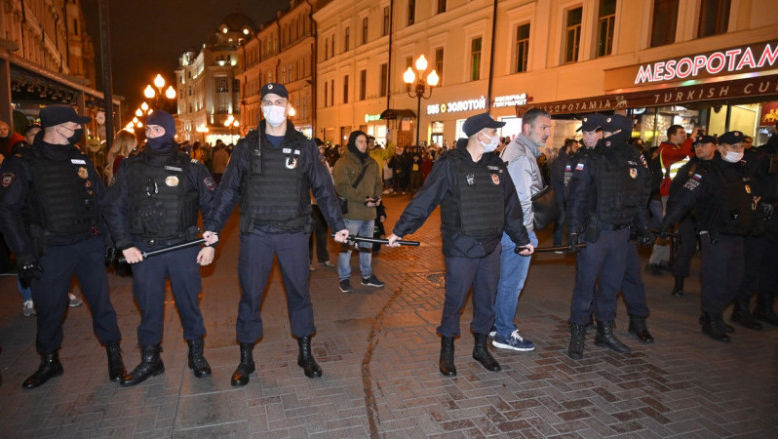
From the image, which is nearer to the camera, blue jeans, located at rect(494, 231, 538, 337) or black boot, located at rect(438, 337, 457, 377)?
black boot, located at rect(438, 337, 457, 377)

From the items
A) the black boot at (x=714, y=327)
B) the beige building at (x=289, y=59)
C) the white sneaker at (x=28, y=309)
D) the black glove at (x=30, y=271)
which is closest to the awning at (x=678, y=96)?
the black boot at (x=714, y=327)

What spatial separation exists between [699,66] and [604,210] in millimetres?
12707

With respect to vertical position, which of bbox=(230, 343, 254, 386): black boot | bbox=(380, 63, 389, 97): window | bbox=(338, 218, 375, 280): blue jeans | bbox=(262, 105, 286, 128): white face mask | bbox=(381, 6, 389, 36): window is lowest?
bbox=(230, 343, 254, 386): black boot

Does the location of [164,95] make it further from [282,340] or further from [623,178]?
[623,178]

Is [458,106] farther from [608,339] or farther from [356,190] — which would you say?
[608,339]

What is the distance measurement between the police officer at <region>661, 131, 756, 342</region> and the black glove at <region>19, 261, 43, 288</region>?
6104mm

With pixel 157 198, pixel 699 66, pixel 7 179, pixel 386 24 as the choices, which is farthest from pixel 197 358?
pixel 386 24

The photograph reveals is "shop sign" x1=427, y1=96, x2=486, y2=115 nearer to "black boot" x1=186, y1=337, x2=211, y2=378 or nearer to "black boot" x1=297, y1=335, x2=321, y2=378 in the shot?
"black boot" x1=297, y1=335, x2=321, y2=378

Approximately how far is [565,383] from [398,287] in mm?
3209

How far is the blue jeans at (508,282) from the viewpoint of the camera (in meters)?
4.88

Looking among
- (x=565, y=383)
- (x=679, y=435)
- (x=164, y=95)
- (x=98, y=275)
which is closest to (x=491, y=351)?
(x=565, y=383)

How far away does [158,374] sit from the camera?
420 cm

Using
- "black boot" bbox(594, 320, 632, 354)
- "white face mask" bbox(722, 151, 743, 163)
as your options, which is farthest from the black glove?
"white face mask" bbox(722, 151, 743, 163)

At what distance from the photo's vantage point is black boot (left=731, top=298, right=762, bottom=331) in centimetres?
565
